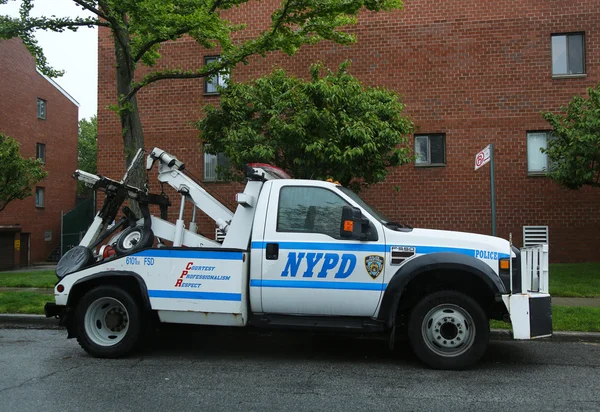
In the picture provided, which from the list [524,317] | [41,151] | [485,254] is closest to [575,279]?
[524,317]

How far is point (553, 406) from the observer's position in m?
4.57

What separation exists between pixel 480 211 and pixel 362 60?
5.41 meters

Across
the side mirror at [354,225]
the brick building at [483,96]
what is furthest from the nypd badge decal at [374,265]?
the brick building at [483,96]

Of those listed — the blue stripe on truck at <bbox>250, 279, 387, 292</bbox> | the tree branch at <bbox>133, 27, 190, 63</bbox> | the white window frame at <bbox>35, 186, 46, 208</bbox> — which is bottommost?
the blue stripe on truck at <bbox>250, 279, 387, 292</bbox>

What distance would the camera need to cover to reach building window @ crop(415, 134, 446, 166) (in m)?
15.3

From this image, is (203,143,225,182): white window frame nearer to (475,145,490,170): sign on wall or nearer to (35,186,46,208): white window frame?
(475,145,490,170): sign on wall

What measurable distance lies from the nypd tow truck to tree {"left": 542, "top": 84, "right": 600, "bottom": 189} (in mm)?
6009

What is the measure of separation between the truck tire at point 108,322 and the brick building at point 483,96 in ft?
32.8

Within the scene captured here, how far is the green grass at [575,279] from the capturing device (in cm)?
1031

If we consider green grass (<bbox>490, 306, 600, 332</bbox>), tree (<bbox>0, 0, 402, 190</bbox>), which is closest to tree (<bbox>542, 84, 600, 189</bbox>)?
green grass (<bbox>490, 306, 600, 332</bbox>)

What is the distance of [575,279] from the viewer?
11711mm

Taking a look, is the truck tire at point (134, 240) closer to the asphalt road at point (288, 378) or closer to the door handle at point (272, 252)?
the asphalt road at point (288, 378)

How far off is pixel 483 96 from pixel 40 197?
24399mm

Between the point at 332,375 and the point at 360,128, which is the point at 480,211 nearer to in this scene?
the point at 360,128
